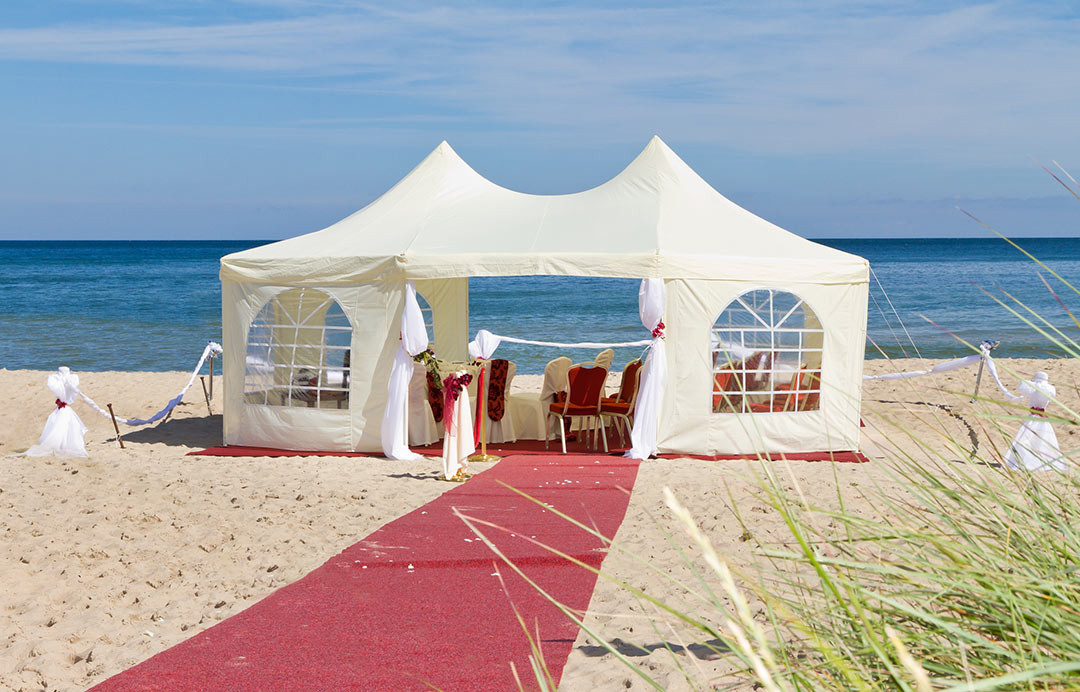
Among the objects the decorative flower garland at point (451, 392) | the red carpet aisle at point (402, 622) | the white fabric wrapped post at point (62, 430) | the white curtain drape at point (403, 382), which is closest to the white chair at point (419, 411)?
the white curtain drape at point (403, 382)

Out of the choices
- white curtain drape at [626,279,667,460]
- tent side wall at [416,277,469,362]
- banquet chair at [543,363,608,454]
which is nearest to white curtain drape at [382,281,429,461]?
banquet chair at [543,363,608,454]

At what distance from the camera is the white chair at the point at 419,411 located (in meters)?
9.48

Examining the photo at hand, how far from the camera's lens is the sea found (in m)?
23.4

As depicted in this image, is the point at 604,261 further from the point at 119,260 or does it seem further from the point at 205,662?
the point at 119,260

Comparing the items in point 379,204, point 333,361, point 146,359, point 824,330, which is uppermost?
point 379,204

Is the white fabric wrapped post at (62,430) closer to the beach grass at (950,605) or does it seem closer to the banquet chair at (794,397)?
the banquet chair at (794,397)

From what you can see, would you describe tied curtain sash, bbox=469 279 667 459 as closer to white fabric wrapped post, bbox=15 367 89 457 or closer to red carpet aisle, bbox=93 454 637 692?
red carpet aisle, bbox=93 454 637 692

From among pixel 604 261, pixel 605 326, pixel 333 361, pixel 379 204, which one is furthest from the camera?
pixel 605 326

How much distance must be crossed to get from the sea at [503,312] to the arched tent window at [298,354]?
18.3ft

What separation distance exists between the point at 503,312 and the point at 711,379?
91.9ft

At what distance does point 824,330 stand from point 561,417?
106 inches

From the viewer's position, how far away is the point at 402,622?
4500mm

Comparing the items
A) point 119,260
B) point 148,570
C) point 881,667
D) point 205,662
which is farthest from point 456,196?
point 119,260

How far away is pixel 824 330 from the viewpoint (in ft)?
29.9
